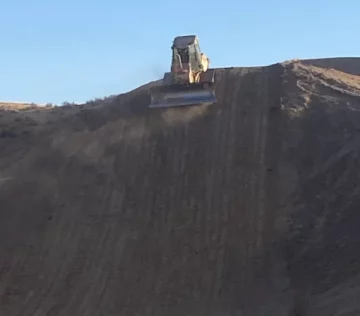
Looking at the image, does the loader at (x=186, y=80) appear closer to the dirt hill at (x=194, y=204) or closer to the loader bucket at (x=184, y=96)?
the loader bucket at (x=184, y=96)

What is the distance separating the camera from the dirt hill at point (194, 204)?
22328 millimetres

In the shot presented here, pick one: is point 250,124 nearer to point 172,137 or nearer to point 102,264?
point 172,137

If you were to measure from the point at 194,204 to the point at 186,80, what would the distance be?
A: 248 inches

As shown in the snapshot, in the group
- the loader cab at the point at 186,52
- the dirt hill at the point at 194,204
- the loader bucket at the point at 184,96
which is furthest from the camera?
the loader cab at the point at 186,52

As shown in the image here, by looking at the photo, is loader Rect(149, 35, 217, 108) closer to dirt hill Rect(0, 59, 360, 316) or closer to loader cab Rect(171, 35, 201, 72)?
loader cab Rect(171, 35, 201, 72)

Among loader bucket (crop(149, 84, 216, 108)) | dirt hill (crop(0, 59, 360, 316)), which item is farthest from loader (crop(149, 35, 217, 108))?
dirt hill (crop(0, 59, 360, 316))

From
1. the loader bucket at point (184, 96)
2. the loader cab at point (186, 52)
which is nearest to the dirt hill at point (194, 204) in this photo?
the loader bucket at point (184, 96)

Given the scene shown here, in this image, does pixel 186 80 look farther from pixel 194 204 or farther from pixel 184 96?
pixel 194 204

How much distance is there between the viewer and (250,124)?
29.3 m

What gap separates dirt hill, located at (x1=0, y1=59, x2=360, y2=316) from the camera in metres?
22.3

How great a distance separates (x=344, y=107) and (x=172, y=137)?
5.89 m

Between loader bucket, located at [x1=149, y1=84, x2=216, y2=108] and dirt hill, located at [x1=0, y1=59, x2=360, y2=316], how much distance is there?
1.72 feet

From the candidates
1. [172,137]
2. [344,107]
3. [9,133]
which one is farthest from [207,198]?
[9,133]

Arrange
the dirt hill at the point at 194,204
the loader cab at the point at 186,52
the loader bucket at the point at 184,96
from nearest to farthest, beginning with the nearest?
the dirt hill at the point at 194,204
the loader bucket at the point at 184,96
the loader cab at the point at 186,52
